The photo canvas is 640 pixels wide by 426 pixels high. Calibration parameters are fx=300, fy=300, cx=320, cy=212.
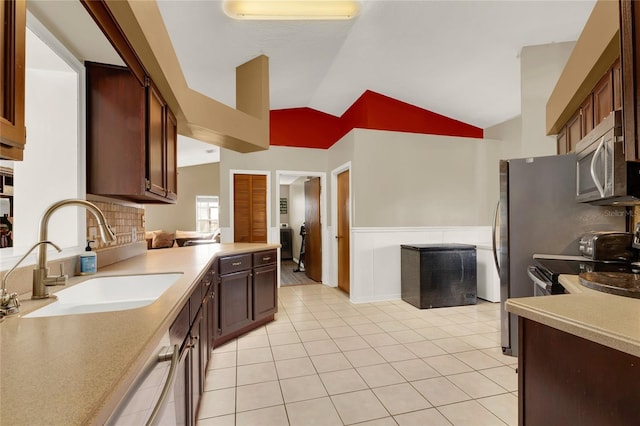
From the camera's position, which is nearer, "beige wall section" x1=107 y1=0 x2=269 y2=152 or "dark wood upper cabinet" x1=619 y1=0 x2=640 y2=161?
"dark wood upper cabinet" x1=619 y1=0 x2=640 y2=161

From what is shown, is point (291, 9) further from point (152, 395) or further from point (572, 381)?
point (572, 381)

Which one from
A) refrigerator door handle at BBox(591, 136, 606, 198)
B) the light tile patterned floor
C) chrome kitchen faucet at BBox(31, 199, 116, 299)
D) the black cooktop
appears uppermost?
refrigerator door handle at BBox(591, 136, 606, 198)

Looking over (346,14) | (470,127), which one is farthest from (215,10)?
(470,127)

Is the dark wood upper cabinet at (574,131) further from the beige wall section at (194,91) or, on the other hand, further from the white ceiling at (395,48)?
the beige wall section at (194,91)

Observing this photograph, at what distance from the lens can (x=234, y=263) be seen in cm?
285

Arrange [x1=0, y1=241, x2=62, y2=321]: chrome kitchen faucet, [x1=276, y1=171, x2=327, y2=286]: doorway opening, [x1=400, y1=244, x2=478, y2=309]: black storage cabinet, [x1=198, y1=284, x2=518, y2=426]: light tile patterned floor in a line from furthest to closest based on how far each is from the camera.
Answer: [x1=276, y1=171, x2=327, y2=286]: doorway opening, [x1=400, y1=244, x2=478, y2=309]: black storage cabinet, [x1=198, y1=284, x2=518, y2=426]: light tile patterned floor, [x1=0, y1=241, x2=62, y2=321]: chrome kitchen faucet

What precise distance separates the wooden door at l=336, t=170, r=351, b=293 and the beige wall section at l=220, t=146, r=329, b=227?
67 centimetres

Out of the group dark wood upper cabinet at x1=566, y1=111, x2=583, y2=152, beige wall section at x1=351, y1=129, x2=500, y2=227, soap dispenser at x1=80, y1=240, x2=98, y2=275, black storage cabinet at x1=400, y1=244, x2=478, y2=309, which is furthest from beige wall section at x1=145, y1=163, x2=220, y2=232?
dark wood upper cabinet at x1=566, y1=111, x2=583, y2=152

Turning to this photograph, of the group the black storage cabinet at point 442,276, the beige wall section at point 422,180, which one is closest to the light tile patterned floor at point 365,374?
the black storage cabinet at point 442,276

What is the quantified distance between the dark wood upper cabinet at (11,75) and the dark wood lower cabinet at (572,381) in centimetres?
181

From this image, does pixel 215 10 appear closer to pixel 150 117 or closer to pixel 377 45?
pixel 150 117

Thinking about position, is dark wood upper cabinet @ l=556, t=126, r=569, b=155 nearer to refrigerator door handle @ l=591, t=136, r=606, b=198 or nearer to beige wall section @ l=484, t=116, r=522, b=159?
refrigerator door handle @ l=591, t=136, r=606, b=198

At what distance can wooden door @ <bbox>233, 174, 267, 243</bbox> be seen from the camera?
16.8 feet

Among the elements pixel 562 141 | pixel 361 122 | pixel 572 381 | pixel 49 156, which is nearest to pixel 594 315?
pixel 572 381
